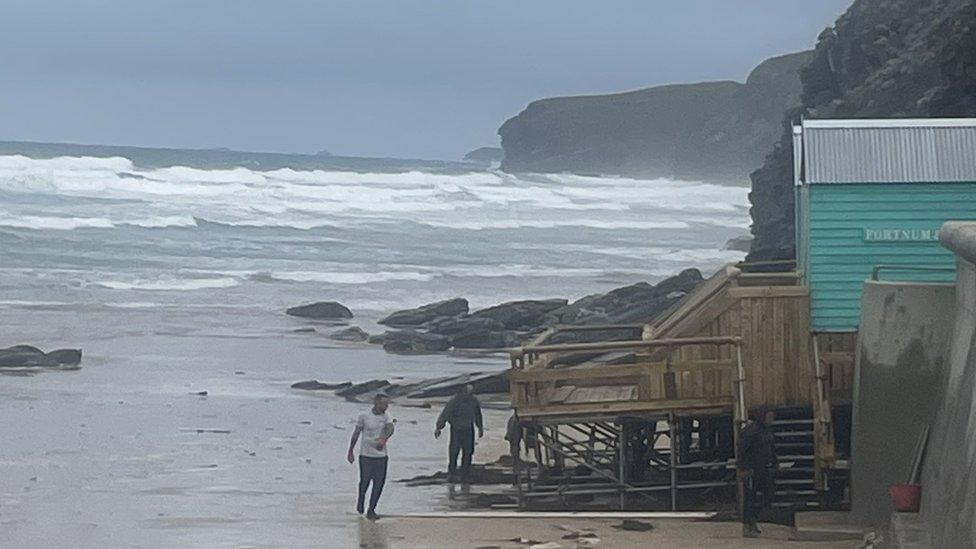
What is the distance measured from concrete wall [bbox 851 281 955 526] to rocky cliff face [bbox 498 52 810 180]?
152 metres

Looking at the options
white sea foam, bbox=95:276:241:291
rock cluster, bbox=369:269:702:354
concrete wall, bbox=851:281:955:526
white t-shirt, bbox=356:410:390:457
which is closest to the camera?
concrete wall, bbox=851:281:955:526

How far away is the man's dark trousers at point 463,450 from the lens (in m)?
21.1

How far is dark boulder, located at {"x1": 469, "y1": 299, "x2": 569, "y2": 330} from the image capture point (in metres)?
41.3

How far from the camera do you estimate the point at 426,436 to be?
2566cm

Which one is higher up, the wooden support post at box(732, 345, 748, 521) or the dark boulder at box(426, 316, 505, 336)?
the dark boulder at box(426, 316, 505, 336)

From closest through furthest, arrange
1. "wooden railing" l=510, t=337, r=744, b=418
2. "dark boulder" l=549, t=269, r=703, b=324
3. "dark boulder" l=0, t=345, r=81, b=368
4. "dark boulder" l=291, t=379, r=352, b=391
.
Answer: "wooden railing" l=510, t=337, r=744, b=418 → "dark boulder" l=291, t=379, r=352, b=391 → "dark boulder" l=0, t=345, r=81, b=368 → "dark boulder" l=549, t=269, r=703, b=324

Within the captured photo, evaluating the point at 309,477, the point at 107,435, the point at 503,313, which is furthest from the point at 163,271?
the point at 309,477

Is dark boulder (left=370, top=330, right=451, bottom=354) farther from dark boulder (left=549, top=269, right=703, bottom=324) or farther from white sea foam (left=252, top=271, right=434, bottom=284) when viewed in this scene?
white sea foam (left=252, top=271, right=434, bottom=284)

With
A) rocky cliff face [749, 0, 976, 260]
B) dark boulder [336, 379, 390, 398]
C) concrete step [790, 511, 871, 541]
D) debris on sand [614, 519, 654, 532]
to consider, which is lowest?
debris on sand [614, 519, 654, 532]

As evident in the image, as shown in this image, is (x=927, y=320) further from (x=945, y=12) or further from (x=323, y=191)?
(x=323, y=191)

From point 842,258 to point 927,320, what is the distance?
2.35m

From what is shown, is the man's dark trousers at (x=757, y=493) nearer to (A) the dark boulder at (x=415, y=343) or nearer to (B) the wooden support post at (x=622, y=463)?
(B) the wooden support post at (x=622, y=463)

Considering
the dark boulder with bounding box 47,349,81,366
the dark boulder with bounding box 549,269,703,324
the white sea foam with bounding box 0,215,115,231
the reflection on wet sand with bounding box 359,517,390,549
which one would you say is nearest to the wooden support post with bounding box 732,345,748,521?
the reflection on wet sand with bounding box 359,517,390,549

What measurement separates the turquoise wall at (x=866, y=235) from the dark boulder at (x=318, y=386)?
556 inches
